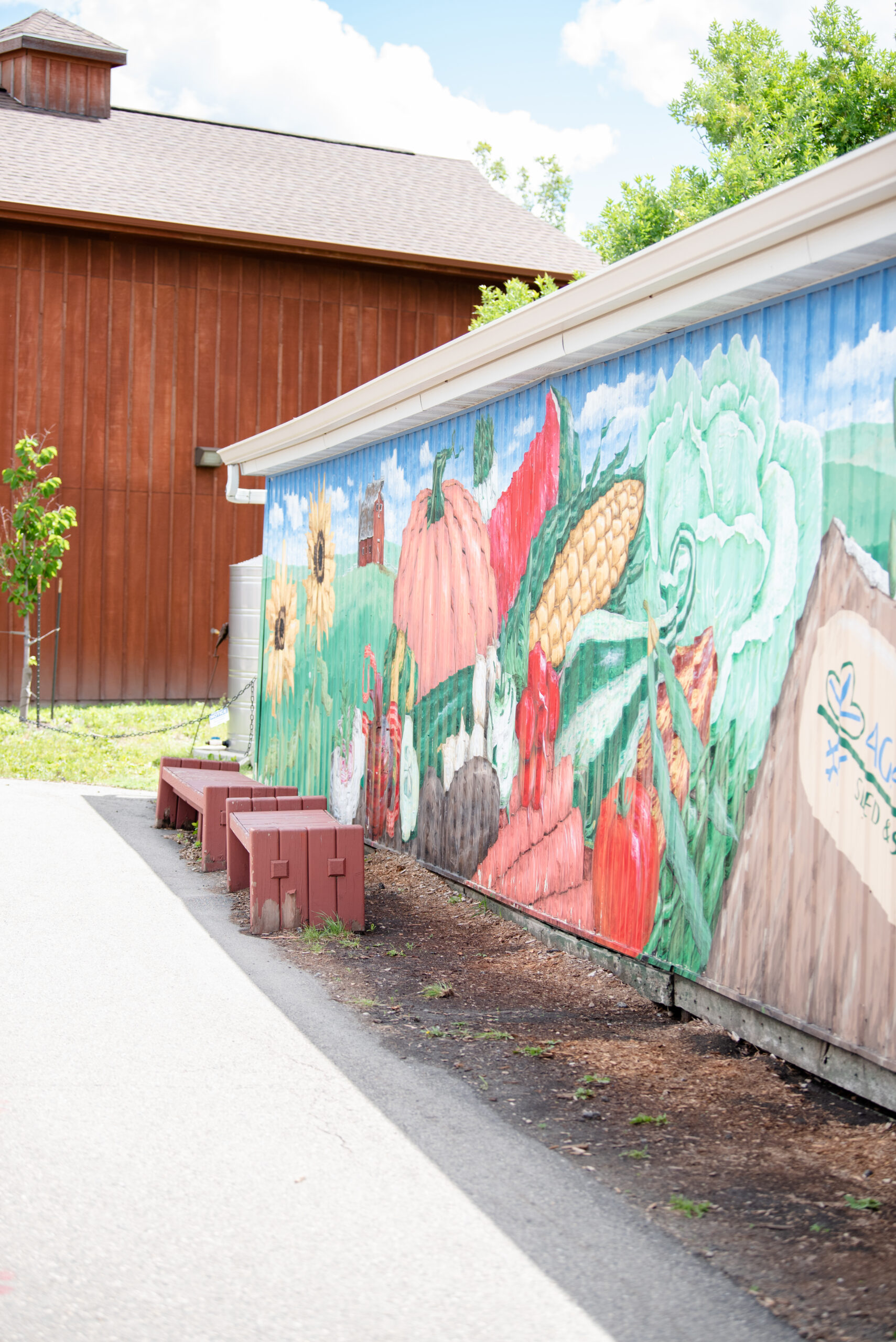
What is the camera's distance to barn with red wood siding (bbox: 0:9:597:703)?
61.5 ft

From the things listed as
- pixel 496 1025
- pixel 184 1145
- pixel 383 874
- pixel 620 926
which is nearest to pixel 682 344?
pixel 620 926

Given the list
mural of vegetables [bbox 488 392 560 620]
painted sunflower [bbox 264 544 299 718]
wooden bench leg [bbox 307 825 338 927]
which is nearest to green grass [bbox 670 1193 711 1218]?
wooden bench leg [bbox 307 825 338 927]

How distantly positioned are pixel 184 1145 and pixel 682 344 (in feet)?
11.6

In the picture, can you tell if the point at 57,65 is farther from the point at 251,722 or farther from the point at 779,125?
the point at 251,722

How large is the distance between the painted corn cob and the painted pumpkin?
69 cm

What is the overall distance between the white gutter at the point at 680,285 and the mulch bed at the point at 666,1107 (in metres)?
2.74

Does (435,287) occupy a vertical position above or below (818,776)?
above

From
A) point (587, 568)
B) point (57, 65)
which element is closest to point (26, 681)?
point (57, 65)

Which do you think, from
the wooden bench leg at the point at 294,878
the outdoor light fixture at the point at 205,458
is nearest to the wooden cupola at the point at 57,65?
the outdoor light fixture at the point at 205,458

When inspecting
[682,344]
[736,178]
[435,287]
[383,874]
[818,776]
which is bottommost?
[383,874]

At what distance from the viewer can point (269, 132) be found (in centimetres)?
2400

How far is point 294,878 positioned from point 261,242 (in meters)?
14.8

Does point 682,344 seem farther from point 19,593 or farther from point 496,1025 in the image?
point 19,593

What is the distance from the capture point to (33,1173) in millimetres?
3646
